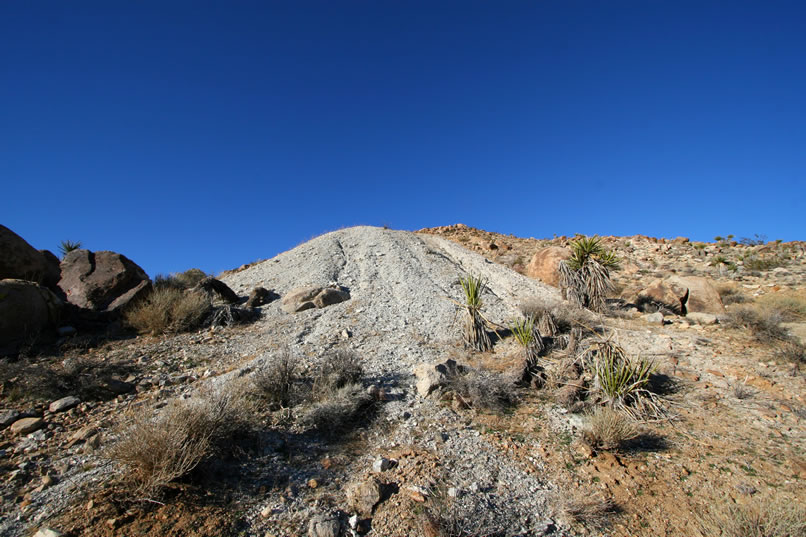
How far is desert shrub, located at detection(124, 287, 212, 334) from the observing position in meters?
8.55

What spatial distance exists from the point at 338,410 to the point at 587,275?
8184 mm

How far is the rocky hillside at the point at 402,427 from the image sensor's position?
3346 millimetres

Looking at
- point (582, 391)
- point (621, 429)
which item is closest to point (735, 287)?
point (582, 391)

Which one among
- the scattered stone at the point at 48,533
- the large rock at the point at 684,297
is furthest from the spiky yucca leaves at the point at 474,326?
the scattered stone at the point at 48,533

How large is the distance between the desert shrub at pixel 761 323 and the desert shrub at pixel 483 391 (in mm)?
6033

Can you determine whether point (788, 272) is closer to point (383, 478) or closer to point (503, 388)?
point (503, 388)

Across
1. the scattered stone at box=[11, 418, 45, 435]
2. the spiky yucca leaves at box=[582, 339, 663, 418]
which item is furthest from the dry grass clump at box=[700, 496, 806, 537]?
the scattered stone at box=[11, 418, 45, 435]

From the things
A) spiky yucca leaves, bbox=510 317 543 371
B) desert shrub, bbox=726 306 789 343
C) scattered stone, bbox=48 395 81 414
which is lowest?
scattered stone, bbox=48 395 81 414

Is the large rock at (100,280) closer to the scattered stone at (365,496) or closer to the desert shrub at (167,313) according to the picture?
the desert shrub at (167,313)

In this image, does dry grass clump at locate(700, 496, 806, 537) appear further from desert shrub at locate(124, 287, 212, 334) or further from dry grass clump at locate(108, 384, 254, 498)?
desert shrub at locate(124, 287, 212, 334)

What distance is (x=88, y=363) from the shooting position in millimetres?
6473

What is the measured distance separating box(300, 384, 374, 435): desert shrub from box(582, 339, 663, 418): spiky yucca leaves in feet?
10.9

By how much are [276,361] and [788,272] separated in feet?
57.0

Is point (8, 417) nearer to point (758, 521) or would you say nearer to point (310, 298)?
point (310, 298)
